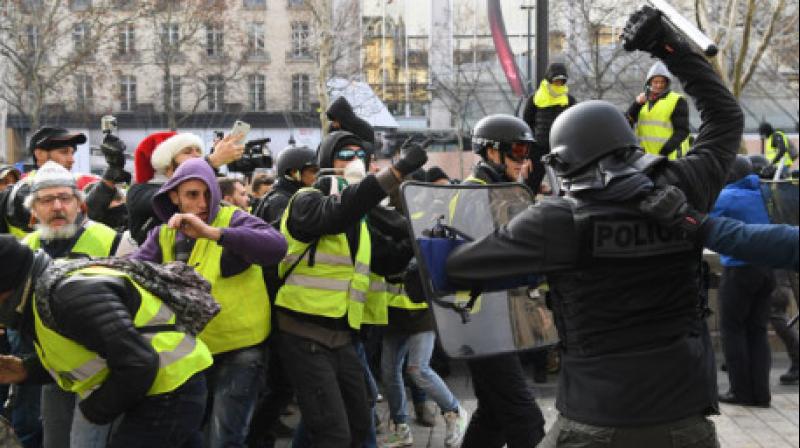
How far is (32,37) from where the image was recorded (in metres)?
23.6

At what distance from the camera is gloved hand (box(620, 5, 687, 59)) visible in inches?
154

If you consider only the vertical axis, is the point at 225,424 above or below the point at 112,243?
below

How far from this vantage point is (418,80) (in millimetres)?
33219

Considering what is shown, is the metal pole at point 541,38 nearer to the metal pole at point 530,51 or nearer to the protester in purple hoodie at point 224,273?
the metal pole at point 530,51

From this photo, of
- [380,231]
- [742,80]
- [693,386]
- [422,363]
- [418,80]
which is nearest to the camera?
[693,386]

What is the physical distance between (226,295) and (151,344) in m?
1.28

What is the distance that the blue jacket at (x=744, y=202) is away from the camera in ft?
26.6

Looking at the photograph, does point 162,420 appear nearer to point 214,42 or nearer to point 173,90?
point 214,42

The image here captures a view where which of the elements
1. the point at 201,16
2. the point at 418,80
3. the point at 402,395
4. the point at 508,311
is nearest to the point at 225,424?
the point at 508,311

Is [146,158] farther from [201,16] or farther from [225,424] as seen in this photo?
[201,16]

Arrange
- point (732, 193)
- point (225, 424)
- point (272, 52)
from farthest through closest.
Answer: point (272, 52)
point (732, 193)
point (225, 424)

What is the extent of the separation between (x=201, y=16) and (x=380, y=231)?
18478 millimetres

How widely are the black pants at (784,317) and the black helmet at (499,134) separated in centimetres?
411

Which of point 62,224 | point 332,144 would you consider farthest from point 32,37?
point 62,224
